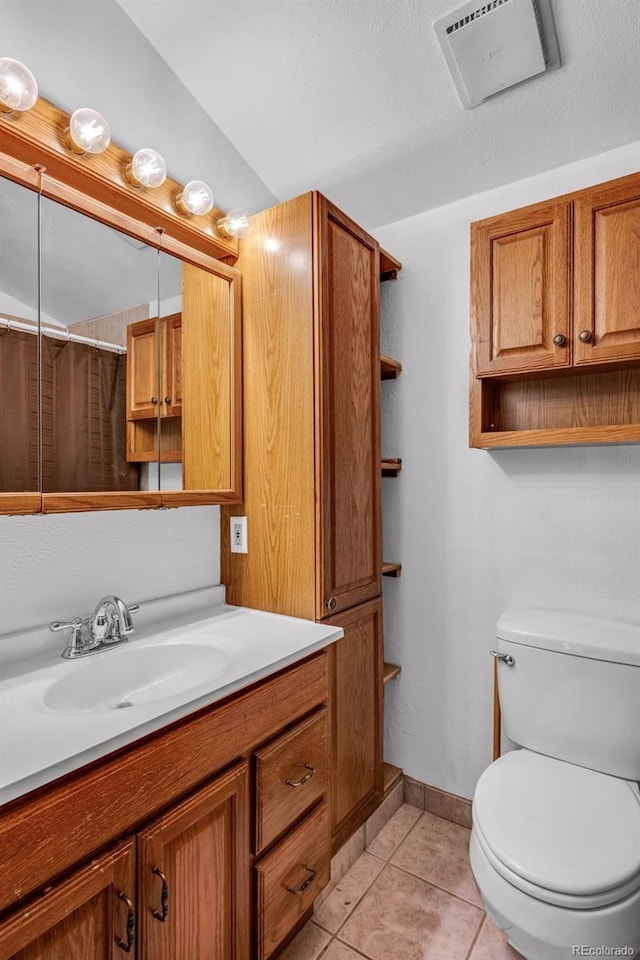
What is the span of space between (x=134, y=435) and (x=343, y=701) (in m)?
1.06

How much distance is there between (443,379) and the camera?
193 cm

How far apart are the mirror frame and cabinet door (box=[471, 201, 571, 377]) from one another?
0.80 m

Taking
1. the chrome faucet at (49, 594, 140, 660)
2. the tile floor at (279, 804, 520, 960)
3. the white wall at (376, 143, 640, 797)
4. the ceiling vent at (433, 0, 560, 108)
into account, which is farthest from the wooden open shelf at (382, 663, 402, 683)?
the ceiling vent at (433, 0, 560, 108)

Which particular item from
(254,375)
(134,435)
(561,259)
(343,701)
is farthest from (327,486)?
(561,259)

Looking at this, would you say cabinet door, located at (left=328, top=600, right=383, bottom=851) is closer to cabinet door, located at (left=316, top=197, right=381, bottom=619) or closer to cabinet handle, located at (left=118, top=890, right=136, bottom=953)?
cabinet door, located at (left=316, top=197, right=381, bottom=619)

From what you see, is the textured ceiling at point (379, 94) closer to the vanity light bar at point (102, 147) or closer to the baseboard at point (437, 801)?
the vanity light bar at point (102, 147)

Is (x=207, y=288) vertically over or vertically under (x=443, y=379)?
over

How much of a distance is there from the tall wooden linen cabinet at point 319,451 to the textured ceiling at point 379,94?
0.93ft

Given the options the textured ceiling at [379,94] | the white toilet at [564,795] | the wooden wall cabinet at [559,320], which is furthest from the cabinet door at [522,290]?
the white toilet at [564,795]

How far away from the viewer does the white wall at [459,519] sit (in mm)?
1648

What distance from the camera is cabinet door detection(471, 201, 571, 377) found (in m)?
1.53

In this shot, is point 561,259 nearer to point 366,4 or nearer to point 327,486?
point 366,4

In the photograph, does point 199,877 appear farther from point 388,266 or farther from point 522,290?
point 388,266

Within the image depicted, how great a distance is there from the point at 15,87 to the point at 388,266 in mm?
1280
